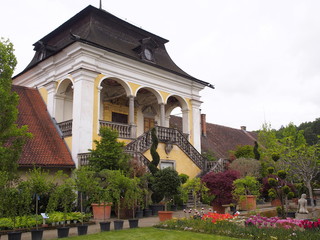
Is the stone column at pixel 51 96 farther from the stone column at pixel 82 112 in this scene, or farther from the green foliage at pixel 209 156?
the green foliage at pixel 209 156

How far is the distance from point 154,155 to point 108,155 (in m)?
3.04

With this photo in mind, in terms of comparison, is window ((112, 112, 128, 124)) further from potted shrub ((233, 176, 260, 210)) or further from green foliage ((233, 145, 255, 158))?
potted shrub ((233, 176, 260, 210))

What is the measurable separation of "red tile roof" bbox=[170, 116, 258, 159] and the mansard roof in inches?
293

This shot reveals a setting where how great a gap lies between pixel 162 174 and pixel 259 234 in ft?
16.7

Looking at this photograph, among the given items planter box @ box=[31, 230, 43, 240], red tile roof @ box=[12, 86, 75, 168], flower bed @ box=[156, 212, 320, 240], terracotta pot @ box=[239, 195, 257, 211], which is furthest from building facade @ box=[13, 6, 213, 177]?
planter box @ box=[31, 230, 43, 240]

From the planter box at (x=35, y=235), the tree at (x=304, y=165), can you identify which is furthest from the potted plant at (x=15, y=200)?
the tree at (x=304, y=165)

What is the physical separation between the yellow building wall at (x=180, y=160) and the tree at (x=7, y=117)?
10335 millimetres

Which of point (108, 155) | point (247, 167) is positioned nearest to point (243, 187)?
point (247, 167)

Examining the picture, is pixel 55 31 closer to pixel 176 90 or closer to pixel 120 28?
pixel 120 28

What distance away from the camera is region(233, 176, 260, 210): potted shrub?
1510 centimetres

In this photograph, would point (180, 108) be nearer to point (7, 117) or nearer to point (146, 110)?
point (146, 110)

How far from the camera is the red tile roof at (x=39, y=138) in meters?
15.6

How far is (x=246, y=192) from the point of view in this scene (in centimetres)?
1717

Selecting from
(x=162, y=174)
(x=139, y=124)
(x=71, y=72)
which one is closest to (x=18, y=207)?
(x=162, y=174)
